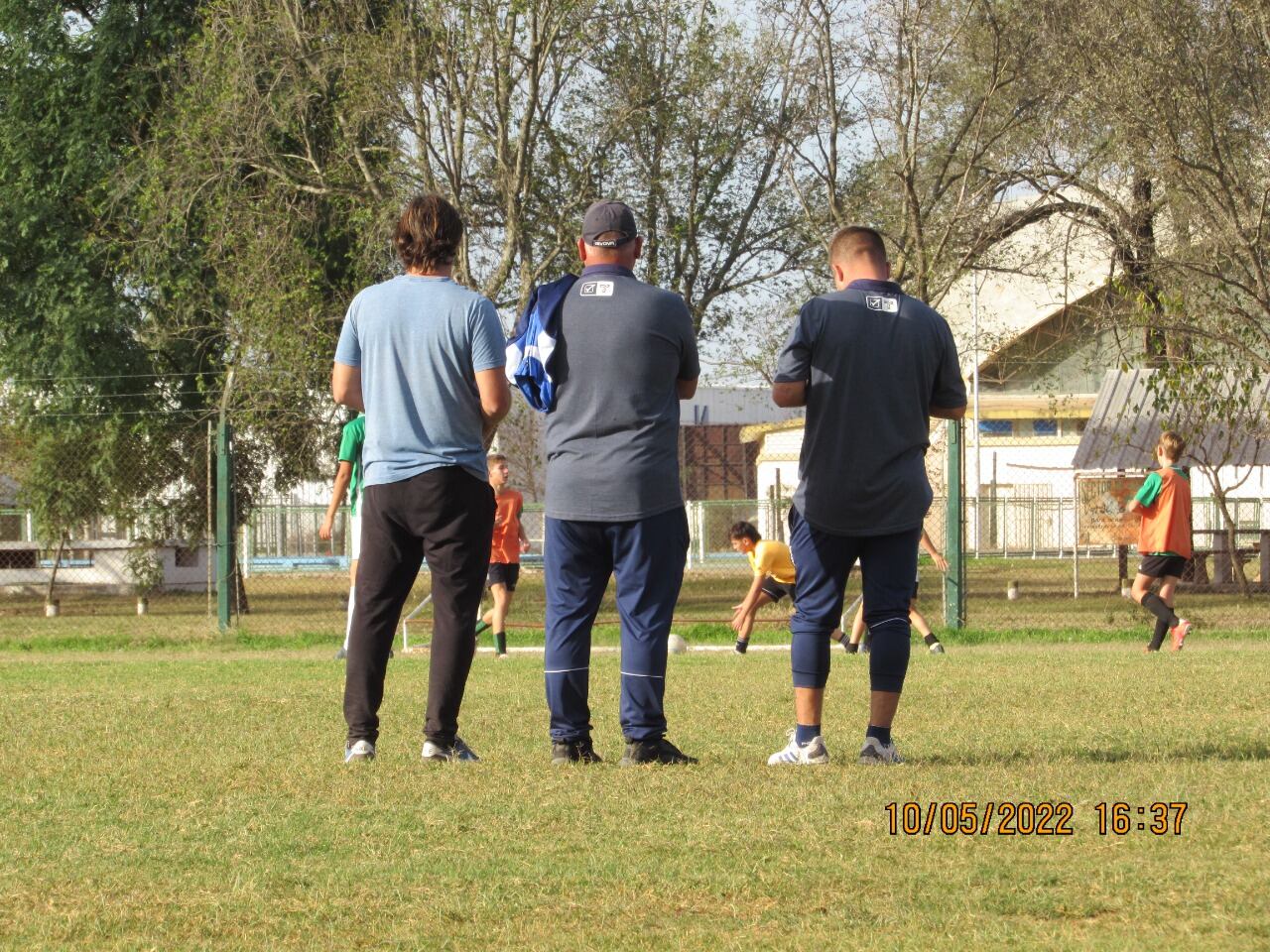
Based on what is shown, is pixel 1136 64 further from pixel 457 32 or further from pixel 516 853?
pixel 516 853

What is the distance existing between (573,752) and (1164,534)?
8.94m

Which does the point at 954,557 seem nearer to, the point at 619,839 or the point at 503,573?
the point at 503,573

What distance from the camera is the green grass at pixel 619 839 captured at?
354 centimetres

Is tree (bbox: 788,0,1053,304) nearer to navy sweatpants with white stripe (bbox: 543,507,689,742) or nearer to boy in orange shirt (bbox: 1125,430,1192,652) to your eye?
boy in orange shirt (bbox: 1125,430,1192,652)

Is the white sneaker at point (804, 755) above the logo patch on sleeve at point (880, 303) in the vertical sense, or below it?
below

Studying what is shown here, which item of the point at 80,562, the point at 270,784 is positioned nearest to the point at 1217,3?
the point at 270,784

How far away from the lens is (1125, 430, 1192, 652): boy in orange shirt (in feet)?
44.2

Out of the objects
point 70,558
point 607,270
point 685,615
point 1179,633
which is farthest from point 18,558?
point 607,270

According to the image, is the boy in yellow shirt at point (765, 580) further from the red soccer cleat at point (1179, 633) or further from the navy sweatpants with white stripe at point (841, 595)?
the navy sweatpants with white stripe at point (841, 595)

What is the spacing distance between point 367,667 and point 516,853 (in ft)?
6.47

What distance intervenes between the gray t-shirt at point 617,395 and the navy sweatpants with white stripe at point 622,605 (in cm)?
10

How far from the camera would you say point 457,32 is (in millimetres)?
19734

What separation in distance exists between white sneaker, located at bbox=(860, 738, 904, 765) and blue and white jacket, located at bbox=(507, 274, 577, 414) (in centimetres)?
171
